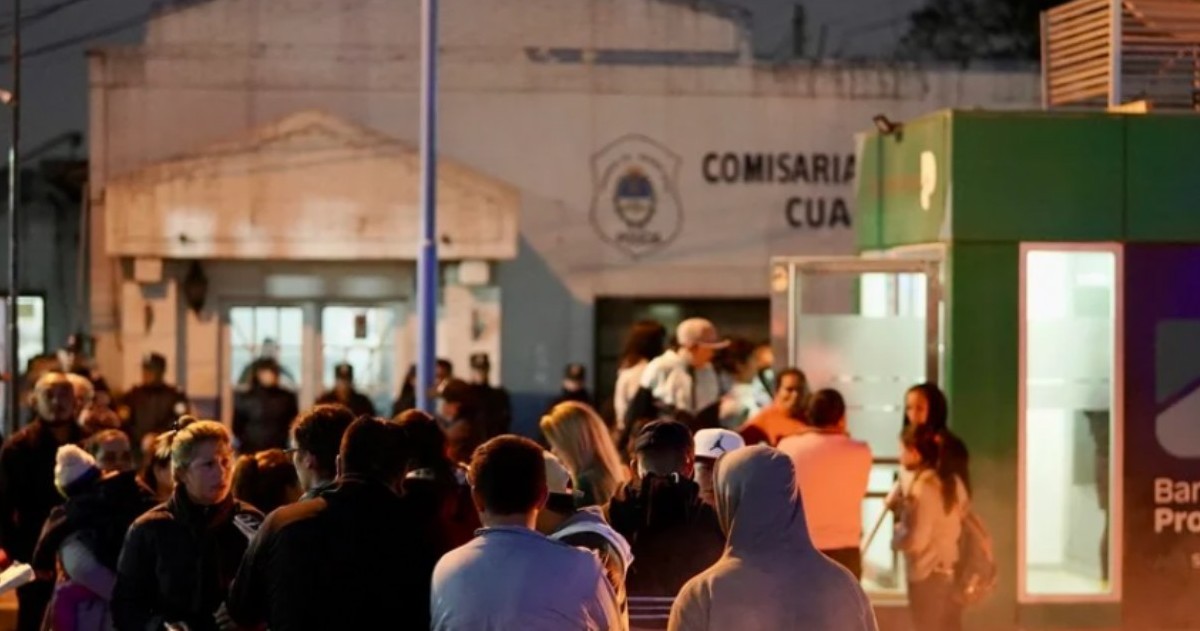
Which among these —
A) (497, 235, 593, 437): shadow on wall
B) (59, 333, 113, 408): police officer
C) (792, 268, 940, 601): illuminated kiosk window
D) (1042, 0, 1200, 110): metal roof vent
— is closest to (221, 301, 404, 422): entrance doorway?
(497, 235, 593, 437): shadow on wall

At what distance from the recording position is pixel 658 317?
24.7 m

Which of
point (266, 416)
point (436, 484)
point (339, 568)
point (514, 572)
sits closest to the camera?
point (514, 572)

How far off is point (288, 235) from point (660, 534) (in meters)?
16.6

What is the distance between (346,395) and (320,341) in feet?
14.3

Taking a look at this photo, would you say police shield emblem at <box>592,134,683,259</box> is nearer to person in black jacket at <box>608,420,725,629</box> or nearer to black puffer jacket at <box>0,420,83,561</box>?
black puffer jacket at <box>0,420,83,561</box>

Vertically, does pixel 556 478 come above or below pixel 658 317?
below

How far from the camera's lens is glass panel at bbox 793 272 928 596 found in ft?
44.0

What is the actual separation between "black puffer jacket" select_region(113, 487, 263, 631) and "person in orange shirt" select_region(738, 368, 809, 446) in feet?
14.9

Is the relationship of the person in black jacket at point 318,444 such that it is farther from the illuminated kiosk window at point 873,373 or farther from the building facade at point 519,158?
the building facade at point 519,158

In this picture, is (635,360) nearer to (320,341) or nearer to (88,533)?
(88,533)

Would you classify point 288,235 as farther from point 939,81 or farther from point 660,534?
point 660,534

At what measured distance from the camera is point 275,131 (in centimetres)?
2305

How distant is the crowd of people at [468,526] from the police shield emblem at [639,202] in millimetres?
13499

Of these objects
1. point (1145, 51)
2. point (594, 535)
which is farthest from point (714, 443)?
point (1145, 51)
